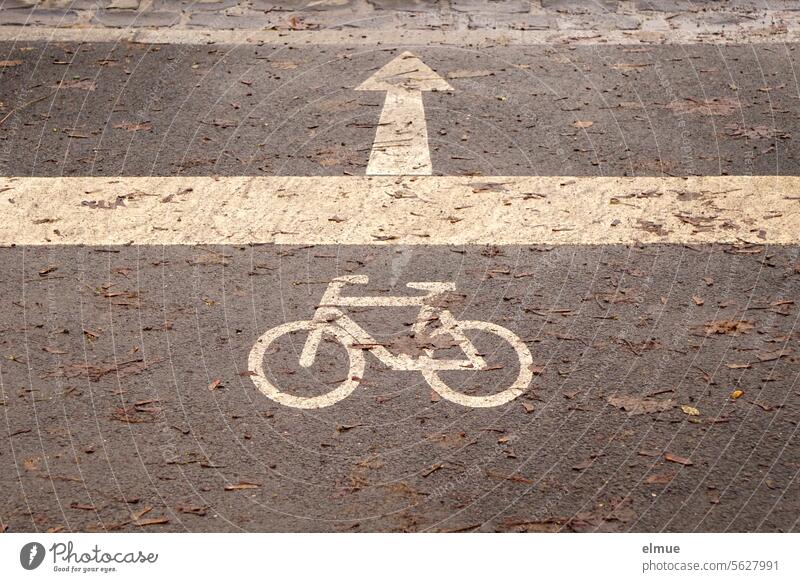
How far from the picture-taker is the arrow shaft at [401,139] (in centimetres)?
705

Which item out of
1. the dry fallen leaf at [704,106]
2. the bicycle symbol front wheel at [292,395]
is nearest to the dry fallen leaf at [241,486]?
the bicycle symbol front wheel at [292,395]

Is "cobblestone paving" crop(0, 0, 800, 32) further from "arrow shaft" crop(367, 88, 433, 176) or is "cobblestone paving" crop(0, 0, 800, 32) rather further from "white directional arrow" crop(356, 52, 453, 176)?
"arrow shaft" crop(367, 88, 433, 176)

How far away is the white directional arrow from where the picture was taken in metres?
7.08

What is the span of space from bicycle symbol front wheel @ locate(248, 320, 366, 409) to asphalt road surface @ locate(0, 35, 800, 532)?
0.09ft

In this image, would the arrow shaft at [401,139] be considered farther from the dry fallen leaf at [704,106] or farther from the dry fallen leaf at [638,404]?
the dry fallen leaf at [638,404]

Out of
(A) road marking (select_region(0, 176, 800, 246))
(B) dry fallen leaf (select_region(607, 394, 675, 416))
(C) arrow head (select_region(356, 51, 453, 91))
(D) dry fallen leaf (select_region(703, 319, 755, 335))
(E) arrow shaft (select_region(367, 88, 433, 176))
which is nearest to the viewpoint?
(B) dry fallen leaf (select_region(607, 394, 675, 416))

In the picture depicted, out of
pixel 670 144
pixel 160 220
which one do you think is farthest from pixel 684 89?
pixel 160 220

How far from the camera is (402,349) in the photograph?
511cm

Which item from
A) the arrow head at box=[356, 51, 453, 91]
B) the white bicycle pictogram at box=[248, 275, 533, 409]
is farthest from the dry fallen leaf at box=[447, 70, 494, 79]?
the white bicycle pictogram at box=[248, 275, 533, 409]

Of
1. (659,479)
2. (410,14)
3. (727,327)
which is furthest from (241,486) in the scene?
(410,14)

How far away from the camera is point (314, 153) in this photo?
7234 mm

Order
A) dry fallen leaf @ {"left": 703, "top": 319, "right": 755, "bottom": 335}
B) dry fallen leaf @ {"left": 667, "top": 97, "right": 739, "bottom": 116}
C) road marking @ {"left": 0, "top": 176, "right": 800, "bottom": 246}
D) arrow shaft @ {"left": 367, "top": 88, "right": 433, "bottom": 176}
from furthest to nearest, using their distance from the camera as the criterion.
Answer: dry fallen leaf @ {"left": 667, "top": 97, "right": 739, "bottom": 116}, arrow shaft @ {"left": 367, "top": 88, "right": 433, "bottom": 176}, road marking @ {"left": 0, "top": 176, "right": 800, "bottom": 246}, dry fallen leaf @ {"left": 703, "top": 319, "right": 755, "bottom": 335}

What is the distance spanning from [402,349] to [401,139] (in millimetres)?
2646

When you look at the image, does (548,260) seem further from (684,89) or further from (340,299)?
(684,89)
